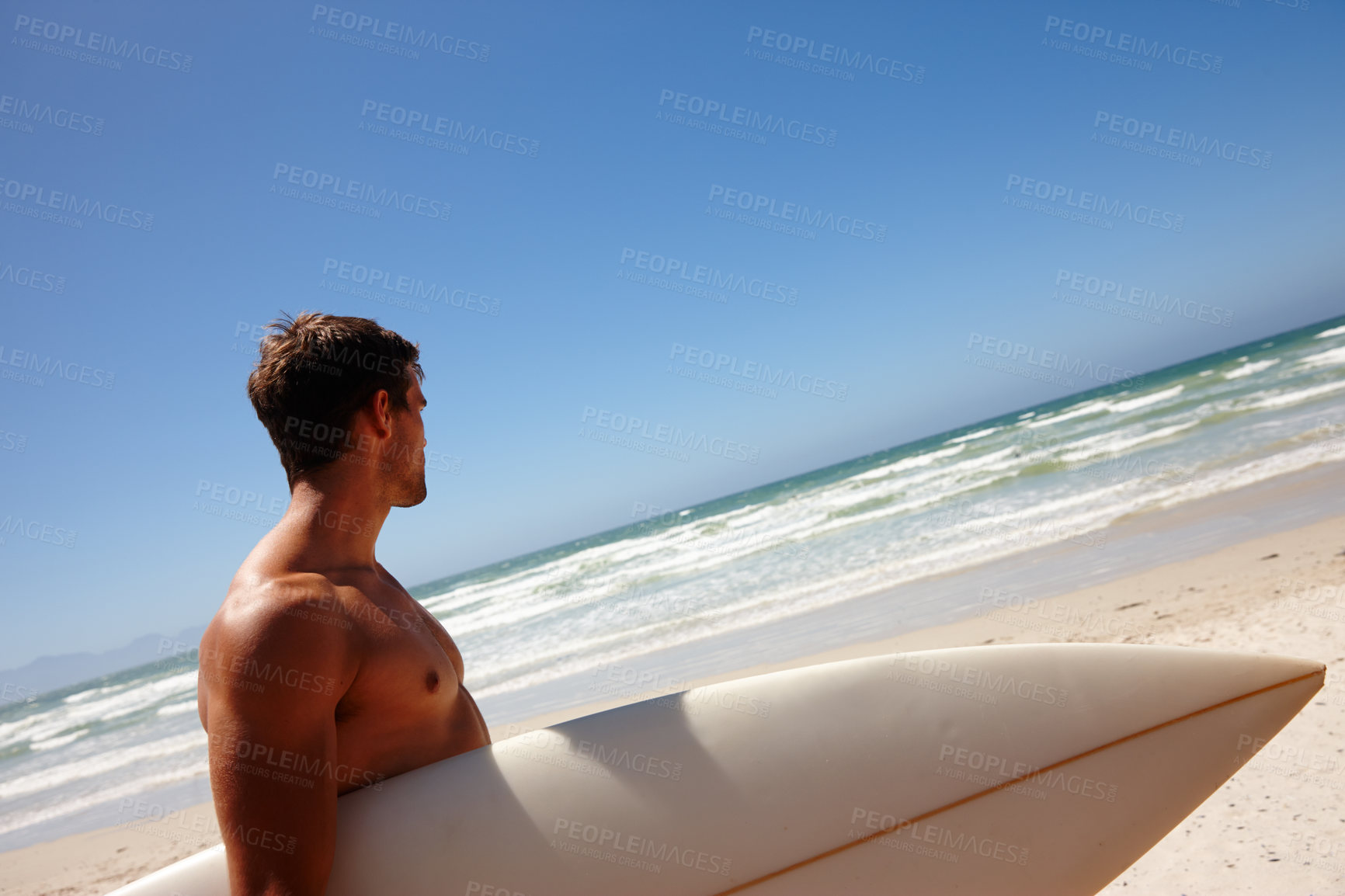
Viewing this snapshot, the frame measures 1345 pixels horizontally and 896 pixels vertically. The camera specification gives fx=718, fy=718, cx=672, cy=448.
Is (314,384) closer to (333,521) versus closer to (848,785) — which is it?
(333,521)

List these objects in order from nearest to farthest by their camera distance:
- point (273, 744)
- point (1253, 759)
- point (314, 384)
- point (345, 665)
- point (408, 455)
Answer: point (273, 744) → point (345, 665) → point (314, 384) → point (408, 455) → point (1253, 759)

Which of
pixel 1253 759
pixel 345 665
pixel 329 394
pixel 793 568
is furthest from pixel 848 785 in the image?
pixel 793 568

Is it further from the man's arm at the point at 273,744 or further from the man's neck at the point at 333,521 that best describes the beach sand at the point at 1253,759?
the man's neck at the point at 333,521

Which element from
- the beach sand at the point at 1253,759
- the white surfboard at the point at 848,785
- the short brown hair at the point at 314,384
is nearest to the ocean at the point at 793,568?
the beach sand at the point at 1253,759

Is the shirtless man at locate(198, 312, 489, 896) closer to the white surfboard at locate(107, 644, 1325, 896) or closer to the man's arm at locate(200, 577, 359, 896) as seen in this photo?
the man's arm at locate(200, 577, 359, 896)

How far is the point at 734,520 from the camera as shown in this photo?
2283cm

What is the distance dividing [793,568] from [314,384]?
9.95m

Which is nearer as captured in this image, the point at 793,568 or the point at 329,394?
the point at 329,394

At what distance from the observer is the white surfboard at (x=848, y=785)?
5.13 ft

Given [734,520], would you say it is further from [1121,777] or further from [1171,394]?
[1121,777]

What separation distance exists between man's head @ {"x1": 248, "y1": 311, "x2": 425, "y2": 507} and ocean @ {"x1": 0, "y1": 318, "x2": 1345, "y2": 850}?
5.18m

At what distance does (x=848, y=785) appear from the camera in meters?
1.76

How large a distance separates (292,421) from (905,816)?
1.69 meters

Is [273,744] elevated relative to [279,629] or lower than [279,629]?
lower
